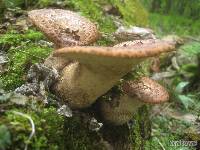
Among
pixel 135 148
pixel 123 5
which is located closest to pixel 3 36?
pixel 135 148

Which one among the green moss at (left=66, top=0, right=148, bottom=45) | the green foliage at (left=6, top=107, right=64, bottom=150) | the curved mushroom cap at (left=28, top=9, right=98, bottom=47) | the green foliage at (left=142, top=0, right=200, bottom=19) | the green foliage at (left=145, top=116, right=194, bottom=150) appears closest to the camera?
the green foliage at (left=6, top=107, right=64, bottom=150)

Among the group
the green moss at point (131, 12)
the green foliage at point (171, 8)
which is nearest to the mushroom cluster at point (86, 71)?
the green moss at point (131, 12)

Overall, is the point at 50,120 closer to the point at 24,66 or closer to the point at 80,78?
the point at 80,78

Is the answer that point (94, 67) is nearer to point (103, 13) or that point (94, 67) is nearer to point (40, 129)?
point (40, 129)

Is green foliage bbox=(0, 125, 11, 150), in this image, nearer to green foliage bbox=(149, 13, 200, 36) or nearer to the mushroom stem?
the mushroom stem

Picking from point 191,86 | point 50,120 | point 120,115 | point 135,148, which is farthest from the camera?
point 191,86

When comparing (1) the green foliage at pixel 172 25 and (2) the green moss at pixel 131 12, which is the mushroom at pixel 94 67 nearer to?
(2) the green moss at pixel 131 12

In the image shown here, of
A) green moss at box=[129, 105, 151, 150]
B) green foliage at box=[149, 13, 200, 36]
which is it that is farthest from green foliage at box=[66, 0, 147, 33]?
green foliage at box=[149, 13, 200, 36]
